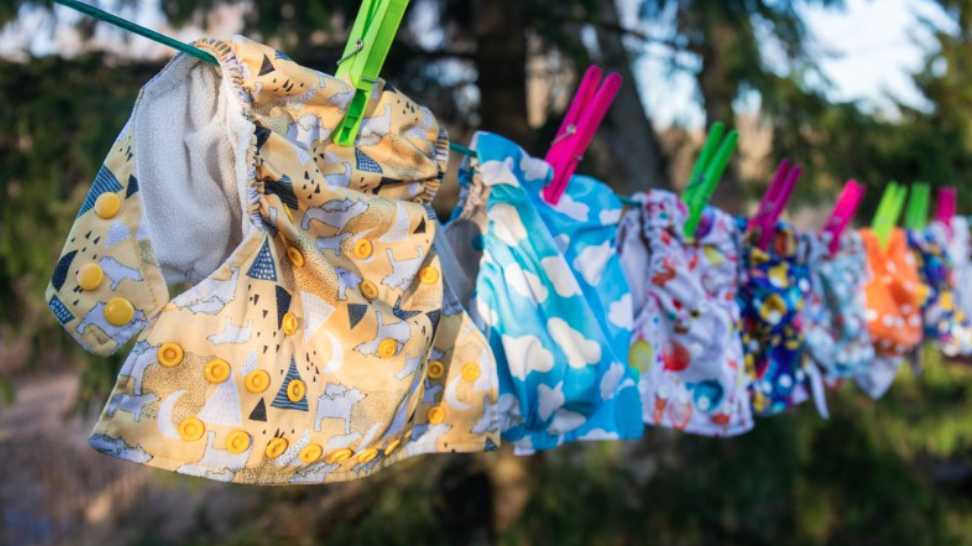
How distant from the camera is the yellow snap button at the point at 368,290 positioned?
2.59 feet

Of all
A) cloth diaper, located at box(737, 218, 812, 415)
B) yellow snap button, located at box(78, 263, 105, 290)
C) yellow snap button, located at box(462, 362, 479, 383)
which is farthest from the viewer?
cloth diaper, located at box(737, 218, 812, 415)

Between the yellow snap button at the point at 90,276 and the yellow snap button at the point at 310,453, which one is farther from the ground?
the yellow snap button at the point at 90,276

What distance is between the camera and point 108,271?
25.2 inches

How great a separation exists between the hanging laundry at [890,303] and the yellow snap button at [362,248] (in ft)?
3.70

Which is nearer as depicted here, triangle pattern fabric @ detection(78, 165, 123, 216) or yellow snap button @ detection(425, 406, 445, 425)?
triangle pattern fabric @ detection(78, 165, 123, 216)

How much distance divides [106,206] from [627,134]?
2247 mm

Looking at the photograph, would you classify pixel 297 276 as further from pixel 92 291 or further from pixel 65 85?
pixel 65 85

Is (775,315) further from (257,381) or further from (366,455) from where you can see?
(257,381)

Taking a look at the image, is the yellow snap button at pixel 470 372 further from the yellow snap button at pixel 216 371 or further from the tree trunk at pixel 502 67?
the tree trunk at pixel 502 67

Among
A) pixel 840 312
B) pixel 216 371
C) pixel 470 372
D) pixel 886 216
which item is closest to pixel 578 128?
pixel 470 372

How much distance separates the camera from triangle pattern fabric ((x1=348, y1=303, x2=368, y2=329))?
2.46ft

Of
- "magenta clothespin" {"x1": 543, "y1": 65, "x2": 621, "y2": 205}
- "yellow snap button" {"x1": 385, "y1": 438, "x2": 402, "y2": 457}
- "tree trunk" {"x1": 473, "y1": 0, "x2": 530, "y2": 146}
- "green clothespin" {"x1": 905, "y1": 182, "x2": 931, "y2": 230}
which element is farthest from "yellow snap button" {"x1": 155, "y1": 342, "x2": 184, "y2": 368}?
"green clothespin" {"x1": 905, "y1": 182, "x2": 931, "y2": 230}

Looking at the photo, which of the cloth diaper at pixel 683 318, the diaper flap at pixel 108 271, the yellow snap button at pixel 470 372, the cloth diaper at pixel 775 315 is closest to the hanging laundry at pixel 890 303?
the cloth diaper at pixel 775 315

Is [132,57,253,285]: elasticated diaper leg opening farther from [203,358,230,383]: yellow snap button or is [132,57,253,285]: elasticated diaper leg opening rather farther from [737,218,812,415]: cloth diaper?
[737,218,812,415]: cloth diaper
